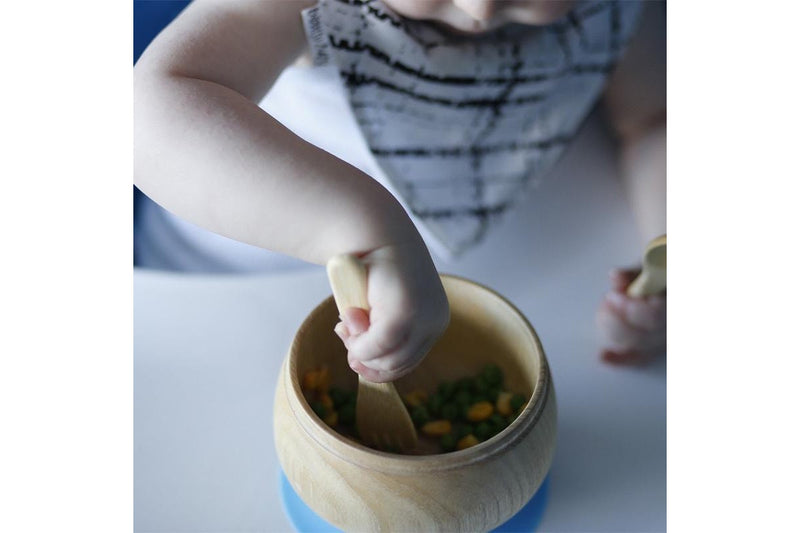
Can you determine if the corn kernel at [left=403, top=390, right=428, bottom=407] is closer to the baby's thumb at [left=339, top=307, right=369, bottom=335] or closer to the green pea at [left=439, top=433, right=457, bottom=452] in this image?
the green pea at [left=439, top=433, right=457, bottom=452]

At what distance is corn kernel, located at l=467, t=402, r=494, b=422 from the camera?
581 mm

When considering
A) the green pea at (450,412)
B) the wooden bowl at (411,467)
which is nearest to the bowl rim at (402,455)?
the wooden bowl at (411,467)

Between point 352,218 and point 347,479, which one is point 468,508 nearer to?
point 347,479

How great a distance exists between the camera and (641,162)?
80 centimetres

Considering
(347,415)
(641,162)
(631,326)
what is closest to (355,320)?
(347,415)

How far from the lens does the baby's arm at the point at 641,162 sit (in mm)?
679

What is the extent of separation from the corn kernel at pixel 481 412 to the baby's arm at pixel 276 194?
0.41 ft

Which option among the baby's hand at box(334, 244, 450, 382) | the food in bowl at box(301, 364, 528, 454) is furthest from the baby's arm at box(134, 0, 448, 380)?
the food in bowl at box(301, 364, 528, 454)

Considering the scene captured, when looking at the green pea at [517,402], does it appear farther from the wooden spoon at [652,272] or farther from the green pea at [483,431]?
the wooden spoon at [652,272]

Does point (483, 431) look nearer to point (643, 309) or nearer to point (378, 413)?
point (378, 413)

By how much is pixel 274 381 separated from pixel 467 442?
0.17 metres

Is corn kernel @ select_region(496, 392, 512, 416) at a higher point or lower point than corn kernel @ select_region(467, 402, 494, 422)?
higher

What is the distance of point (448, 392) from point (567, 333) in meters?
0.14

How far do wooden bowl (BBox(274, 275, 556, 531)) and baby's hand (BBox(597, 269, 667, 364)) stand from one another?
15 centimetres
